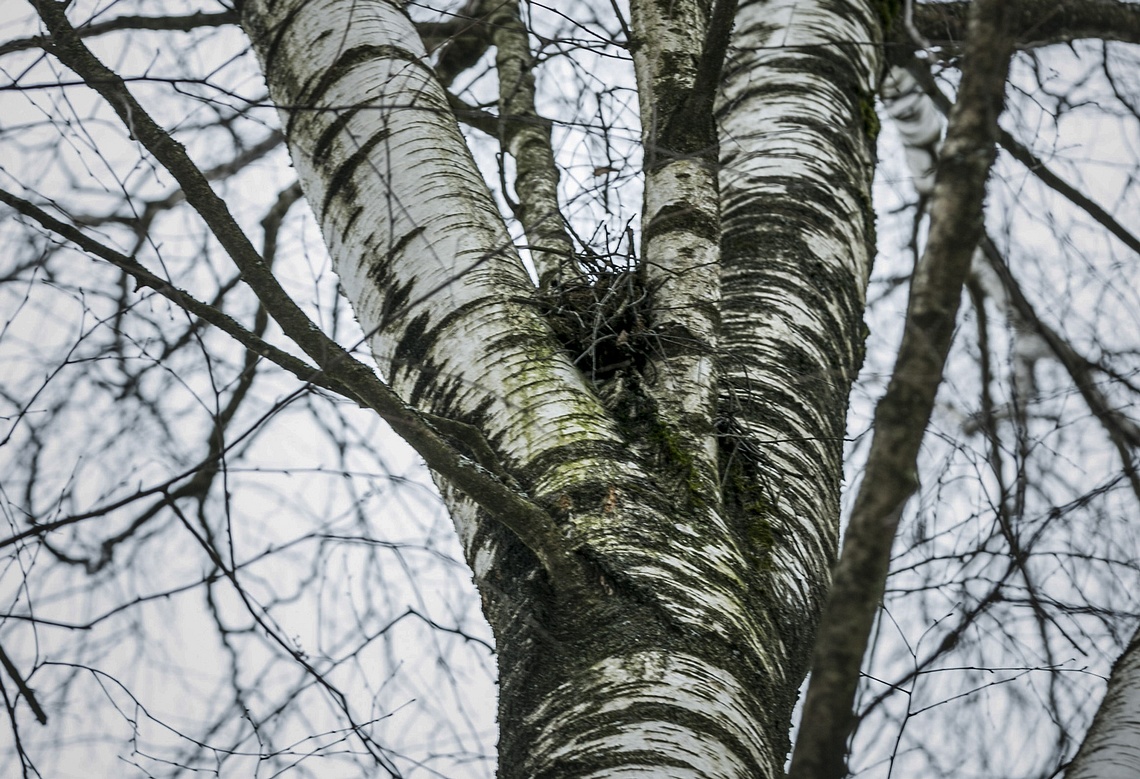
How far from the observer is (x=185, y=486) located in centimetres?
314

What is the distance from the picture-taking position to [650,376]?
1.81m

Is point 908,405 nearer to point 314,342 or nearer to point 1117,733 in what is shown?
point 1117,733

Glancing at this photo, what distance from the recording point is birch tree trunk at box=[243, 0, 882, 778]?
4.47 feet

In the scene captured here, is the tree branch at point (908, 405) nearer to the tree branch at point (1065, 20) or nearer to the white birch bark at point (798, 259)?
the white birch bark at point (798, 259)

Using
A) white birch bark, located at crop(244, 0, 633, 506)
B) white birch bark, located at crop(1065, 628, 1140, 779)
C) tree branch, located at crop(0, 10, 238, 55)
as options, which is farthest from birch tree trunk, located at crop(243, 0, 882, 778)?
tree branch, located at crop(0, 10, 238, 55)

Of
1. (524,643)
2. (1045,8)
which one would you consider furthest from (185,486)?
(1045,8)

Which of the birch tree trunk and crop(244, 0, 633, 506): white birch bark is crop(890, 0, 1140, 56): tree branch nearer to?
the birch tree trunk

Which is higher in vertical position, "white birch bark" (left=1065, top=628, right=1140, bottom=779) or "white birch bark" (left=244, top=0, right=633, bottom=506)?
"white birch bark" (left=244, top=0, right=633, bottom=506)

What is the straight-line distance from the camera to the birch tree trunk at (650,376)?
1361 millimetres

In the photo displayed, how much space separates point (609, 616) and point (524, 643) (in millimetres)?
143

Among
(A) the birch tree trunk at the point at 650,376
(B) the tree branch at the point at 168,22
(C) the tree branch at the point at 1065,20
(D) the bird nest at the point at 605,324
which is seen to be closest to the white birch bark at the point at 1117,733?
(A) the birch tree trunk at the point at 650,376

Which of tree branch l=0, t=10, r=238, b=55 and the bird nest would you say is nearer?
the bird nest

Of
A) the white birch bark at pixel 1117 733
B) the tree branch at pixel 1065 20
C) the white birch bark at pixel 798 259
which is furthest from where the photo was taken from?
the tree branch at pixel 1065 20

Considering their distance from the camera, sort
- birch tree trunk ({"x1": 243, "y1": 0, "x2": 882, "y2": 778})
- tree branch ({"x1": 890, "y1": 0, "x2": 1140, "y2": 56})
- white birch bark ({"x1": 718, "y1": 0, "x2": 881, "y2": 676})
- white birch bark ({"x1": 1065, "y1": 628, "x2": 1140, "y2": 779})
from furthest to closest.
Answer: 1. tree branch ({"x1": 890, "y1": 0, "x2": 1140, "y2": 56})
2. white birch bark ({"x1": 718, "y1": 0, "x2": 881, "y2": 676})
3. birch tree trunk ({"x1": 243, "y1": 0, "x2": 882, "y2": 778})
4. white birch bark ({"x1": 1065, "y1": 628, "x2": 1140, "y2": 779})
